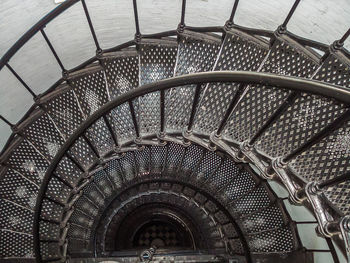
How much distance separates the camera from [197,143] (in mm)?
3104

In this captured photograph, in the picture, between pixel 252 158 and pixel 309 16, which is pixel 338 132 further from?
pixel 309 16

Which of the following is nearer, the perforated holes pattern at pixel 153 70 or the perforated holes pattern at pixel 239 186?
the perforated holes pattern at pixel 153 70

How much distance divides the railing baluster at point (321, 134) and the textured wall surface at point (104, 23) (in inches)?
46.6

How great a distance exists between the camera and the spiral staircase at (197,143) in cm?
213

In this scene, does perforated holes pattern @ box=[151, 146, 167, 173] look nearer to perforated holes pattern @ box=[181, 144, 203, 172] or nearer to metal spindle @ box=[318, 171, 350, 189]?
perforated holes pattern @ box=[181, 144, 203, 172]

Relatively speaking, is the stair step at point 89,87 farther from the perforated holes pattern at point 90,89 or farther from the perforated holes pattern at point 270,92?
the perforated holes pattern at point 270,92

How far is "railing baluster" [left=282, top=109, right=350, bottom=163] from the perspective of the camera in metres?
1.88

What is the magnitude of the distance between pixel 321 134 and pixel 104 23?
3031mm


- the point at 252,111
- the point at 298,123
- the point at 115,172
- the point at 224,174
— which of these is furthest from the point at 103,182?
the point at 298,123

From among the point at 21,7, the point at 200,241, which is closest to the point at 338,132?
the point at 21,7

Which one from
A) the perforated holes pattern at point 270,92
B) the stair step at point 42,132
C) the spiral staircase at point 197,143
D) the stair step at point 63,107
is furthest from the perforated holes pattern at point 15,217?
the perforated holes pattern at point 270,92

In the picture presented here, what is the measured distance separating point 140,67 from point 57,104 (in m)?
1.30

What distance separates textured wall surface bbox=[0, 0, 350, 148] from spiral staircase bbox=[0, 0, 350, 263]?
0.22 m

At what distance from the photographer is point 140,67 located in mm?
3338
